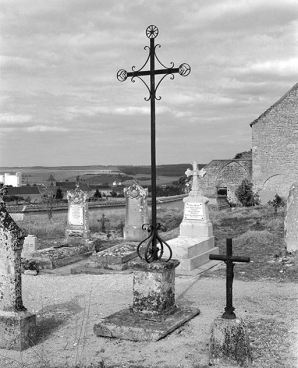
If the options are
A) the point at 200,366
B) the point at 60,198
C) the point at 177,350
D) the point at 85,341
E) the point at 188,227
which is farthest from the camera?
the point at 60,198

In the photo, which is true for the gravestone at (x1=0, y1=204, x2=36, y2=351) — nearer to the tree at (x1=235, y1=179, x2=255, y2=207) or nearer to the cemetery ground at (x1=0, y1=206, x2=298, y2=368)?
the cemetery ground at (x1=0, y1=206, x2=298, y2=368)

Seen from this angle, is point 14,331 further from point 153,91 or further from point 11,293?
point 153,91

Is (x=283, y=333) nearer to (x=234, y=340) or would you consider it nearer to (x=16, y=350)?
(x=234, y=340)

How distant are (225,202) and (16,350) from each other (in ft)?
80.2

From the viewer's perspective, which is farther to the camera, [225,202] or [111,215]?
[225,202]

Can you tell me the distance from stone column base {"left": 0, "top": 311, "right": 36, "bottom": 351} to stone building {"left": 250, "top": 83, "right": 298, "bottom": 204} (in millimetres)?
23662

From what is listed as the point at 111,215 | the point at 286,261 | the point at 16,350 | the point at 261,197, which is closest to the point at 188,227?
the point at 286,261

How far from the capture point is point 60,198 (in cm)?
2922

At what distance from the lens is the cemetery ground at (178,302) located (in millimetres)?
5203

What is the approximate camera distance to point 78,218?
45.9 ft

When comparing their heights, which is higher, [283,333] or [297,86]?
[297,86]

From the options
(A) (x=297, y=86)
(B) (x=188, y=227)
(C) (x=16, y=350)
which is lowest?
(C) (x=16, y=350)

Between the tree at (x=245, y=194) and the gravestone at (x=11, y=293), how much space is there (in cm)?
2309

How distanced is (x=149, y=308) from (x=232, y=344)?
1.48 meters
